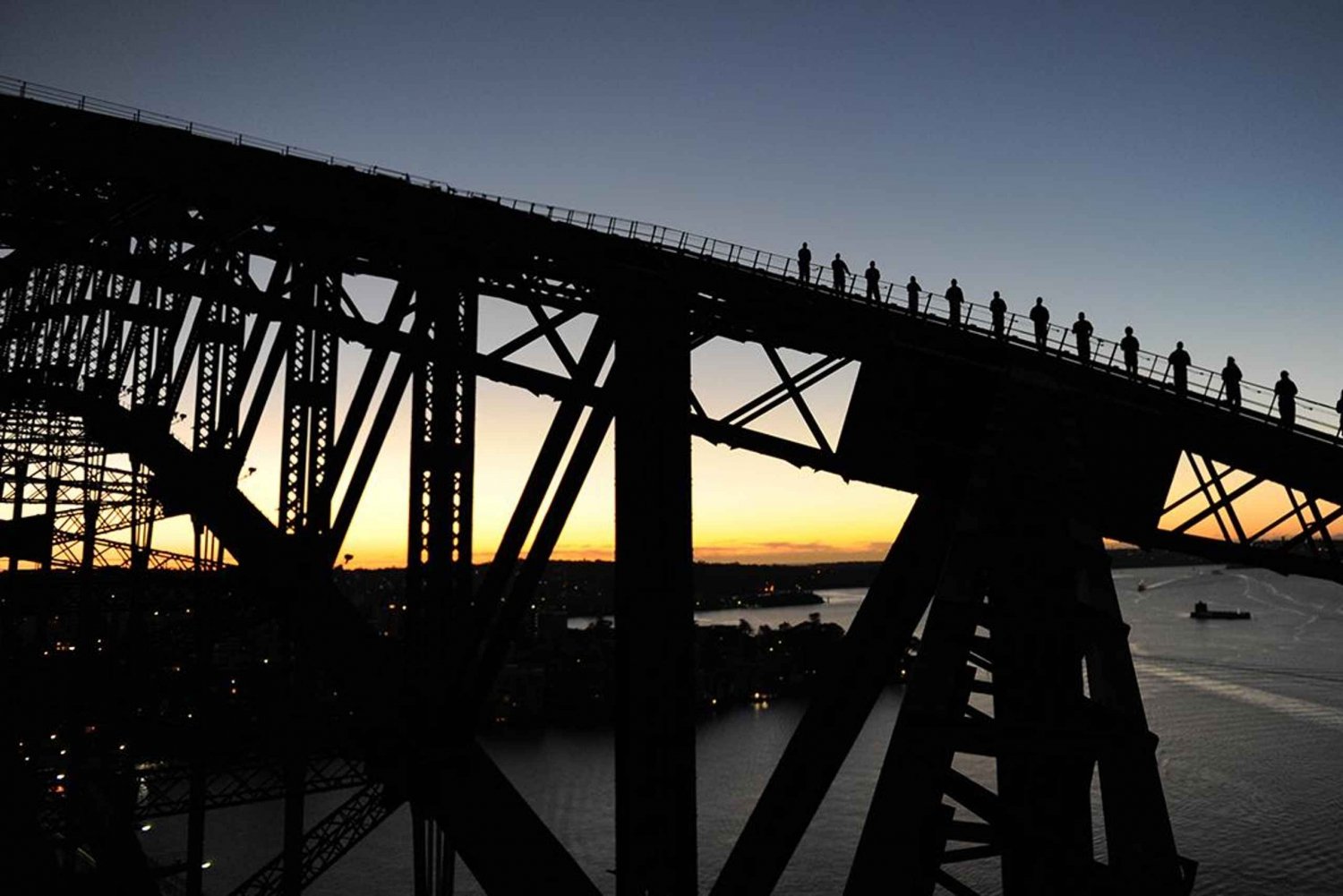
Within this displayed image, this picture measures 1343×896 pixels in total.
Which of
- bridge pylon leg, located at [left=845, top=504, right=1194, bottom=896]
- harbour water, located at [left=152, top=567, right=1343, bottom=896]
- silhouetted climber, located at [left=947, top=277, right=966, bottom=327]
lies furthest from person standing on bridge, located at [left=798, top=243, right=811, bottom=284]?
harbour water, located at [left=152, top=567, right=1343, bottom=896]

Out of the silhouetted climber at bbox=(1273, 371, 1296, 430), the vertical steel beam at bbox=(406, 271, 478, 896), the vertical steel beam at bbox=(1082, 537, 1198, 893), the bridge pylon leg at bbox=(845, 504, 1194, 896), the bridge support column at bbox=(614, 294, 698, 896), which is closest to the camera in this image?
the vertical steel beam at bbox=(1082, 537, 1198, 893)

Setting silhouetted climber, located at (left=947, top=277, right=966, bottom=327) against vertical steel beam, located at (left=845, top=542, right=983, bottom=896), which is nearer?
vertical steel beam, located at (left=845, top=542, right=983, bottom=896)

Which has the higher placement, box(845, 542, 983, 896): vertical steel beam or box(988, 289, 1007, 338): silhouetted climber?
box(988, 289, 1007, 338): silhouetted climber

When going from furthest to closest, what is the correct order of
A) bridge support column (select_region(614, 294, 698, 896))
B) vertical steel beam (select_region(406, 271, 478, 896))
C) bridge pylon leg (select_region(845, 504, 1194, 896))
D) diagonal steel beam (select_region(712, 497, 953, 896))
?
vertical steel beam (select_region(406, 271, 478, 896)) < diagonal steel beam (select_region(712, 497, 953, 896)) < bridge support column (select_region(614, 294, 698, 896)) < bridge pylon leg (select_region(845, 504, 1194, 896))

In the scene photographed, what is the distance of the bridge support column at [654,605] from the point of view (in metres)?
10.5

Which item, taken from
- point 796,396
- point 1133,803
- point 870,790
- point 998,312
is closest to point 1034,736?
point 1133,803

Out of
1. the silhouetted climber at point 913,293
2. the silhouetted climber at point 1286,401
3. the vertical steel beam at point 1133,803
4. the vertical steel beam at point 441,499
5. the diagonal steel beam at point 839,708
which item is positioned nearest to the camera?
the vertical steel beam at point 1133,803

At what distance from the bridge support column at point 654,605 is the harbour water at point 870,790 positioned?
4019cm

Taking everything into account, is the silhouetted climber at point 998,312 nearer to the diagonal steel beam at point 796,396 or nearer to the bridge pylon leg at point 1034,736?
the diagonal steel beam at point 796,396

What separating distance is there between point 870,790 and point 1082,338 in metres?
62.4

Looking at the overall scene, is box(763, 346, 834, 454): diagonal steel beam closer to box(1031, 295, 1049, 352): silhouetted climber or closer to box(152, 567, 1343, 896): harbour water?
box(1031, 295, 1049, 352): silhouetted climber

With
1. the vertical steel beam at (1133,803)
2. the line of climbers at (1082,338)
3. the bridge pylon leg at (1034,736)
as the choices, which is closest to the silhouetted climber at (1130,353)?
the line of climbers at (1082,338)

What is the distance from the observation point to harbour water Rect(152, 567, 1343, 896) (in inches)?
2211

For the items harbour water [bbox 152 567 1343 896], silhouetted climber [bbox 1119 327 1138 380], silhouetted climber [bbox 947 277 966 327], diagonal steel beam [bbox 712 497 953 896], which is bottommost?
harbour water [bbox 152 567 1343 896]
